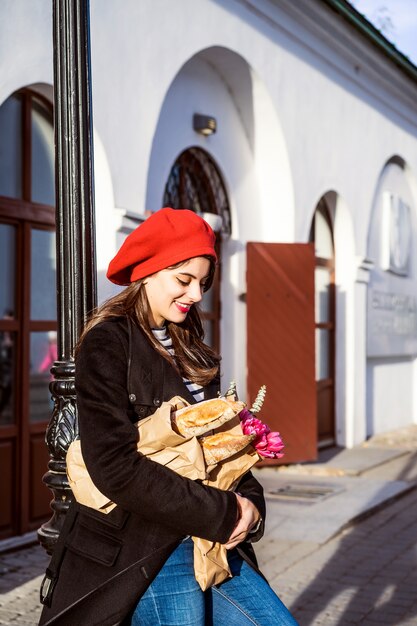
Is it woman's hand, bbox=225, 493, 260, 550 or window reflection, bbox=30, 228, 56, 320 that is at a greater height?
window reflection, bbox=30, 228, 56, 320

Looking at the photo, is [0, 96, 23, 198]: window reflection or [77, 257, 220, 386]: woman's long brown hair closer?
[77, 257, 220, 386]: woman's long brown hair

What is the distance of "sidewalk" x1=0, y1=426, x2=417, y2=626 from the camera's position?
17.2ft

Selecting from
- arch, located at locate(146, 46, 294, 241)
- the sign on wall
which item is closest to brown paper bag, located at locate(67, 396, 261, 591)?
arch, located at locate(146, 46, 294, 241)

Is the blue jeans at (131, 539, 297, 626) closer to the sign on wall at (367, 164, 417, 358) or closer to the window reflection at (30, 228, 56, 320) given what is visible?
the window reflection at (30, 228, 56, 320)

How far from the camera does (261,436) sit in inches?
93.5

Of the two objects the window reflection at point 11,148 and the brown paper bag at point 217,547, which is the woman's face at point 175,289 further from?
the window reflection at point 11,148

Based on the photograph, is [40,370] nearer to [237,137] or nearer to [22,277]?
[22,277]

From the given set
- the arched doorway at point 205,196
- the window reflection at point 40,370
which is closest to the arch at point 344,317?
the arched doorway at point 205,196

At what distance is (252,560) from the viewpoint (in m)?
2.56

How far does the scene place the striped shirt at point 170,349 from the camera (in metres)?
2.47

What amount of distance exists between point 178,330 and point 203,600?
689 mm

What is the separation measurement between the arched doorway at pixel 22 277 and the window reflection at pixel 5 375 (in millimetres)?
19

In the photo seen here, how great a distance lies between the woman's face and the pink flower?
0.30 m

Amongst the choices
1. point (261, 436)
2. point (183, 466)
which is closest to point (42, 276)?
point (261, 436)
